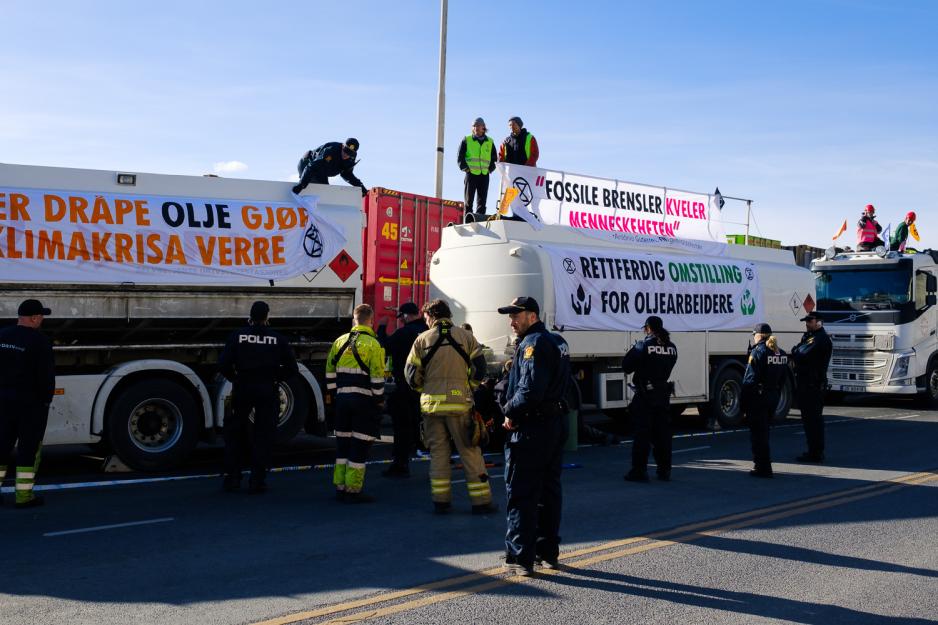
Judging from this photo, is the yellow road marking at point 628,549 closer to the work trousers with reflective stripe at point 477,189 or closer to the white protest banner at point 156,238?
the white protest banner at point 156,238

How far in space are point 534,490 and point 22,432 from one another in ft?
16.1

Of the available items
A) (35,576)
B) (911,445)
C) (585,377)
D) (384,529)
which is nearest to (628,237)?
(585,377)

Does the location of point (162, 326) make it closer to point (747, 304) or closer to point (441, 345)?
point (441, 345)

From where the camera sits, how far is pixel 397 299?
13.2m

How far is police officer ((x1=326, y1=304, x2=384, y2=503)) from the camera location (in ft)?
28.7

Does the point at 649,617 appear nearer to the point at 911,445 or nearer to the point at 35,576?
the point at 35,576

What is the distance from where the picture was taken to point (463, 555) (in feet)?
22.1

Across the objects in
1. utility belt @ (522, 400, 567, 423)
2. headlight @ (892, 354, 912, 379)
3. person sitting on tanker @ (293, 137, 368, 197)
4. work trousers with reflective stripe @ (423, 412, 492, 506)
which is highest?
person sitting on tanker @ (293, 137, 368, 197)

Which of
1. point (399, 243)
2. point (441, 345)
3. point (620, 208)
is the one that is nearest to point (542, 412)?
point (441, 345)

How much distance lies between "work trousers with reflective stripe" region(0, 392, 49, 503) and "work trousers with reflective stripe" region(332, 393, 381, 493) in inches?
105

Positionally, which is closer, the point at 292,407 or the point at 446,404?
the point at 446,404

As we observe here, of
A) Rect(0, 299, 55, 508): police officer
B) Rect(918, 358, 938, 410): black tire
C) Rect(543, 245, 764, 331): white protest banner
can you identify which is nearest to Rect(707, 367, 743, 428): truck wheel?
Rect(543, 245, 764, 331): white protest banner

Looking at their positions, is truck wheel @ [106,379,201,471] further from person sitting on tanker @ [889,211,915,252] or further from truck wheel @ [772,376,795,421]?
person sitting on tanker @ [889,211,915,252]

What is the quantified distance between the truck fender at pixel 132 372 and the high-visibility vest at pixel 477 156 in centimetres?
592
